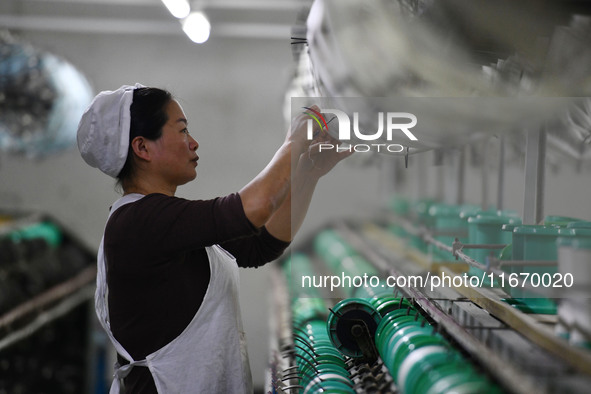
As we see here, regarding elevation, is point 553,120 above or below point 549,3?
below

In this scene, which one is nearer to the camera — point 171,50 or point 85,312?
point 85,312


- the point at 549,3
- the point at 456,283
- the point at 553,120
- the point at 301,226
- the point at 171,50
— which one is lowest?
the point at 456,283

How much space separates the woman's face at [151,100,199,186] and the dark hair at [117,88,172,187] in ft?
0.05

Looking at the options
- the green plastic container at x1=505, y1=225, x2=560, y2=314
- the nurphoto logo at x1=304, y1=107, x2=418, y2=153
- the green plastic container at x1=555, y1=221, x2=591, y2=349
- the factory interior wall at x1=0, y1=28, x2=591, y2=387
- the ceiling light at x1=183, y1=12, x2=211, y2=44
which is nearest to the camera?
the green plastic container at x1=555, y1=221, x2=591, y2=349

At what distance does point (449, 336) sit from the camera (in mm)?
1250

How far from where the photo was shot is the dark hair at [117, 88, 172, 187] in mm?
1493

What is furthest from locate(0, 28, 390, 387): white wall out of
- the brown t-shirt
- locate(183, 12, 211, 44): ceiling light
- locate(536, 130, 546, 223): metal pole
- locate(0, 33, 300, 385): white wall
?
locate(536, 130, 546, 223): metal pole

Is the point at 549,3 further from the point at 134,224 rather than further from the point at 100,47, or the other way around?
the point at 100,47

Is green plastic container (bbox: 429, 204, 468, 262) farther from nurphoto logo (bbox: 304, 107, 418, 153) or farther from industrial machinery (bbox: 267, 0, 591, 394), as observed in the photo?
nurphoto logo (bbox: 304, 107, 418, 153)

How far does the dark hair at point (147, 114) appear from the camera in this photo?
1493 mm

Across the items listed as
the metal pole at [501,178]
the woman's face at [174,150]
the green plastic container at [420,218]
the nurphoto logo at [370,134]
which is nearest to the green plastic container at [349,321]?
the nurphoto logo at [370,134]

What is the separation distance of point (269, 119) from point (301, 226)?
15.4 ft

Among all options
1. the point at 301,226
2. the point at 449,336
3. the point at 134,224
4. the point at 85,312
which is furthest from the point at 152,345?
the point at 85,312

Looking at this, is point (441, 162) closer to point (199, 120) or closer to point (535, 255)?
point (535, 255)
